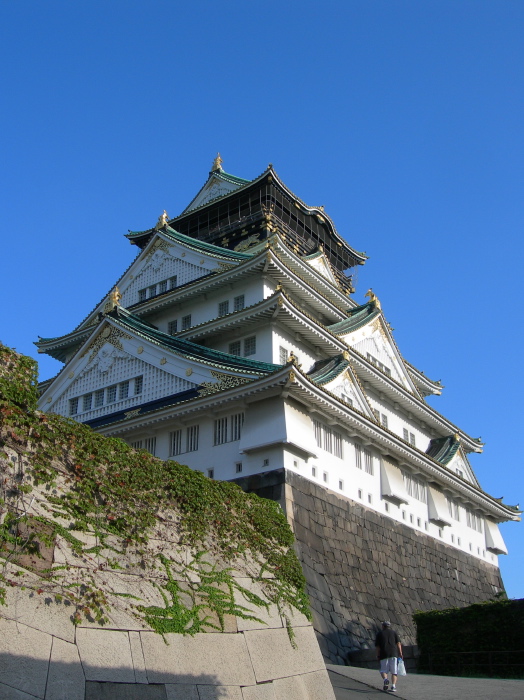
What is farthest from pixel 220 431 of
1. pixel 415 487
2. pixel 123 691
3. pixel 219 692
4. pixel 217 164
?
pixel 217 164

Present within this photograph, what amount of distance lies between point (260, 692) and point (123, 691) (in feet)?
9.55

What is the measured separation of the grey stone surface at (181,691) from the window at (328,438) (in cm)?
1332

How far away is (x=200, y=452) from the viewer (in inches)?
928

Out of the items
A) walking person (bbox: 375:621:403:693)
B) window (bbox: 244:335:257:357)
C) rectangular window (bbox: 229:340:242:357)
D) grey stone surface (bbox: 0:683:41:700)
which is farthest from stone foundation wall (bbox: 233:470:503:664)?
grey stone surface (bbox: 0:683:41:700)

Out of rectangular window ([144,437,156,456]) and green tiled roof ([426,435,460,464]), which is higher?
green tiled roof ([426,435,460,464])

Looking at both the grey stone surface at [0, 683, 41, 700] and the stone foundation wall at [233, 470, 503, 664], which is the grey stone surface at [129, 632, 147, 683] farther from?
the stone foundation wall at [233, 470, 503, 664]

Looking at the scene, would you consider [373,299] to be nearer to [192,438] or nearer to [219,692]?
[192,438]

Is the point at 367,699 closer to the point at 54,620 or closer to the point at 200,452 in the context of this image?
the point at 54,620

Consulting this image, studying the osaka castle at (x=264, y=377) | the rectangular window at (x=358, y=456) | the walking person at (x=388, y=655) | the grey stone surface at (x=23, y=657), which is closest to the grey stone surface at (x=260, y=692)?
the walking person at (x=388, y=655)

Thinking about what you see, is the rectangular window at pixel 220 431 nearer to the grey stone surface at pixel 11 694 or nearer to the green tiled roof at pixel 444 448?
the green tiled roof at pixel 444 448

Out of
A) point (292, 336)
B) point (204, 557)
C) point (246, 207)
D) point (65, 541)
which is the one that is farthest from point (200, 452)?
point (246, 207)

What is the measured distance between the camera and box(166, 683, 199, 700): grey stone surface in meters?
10.5

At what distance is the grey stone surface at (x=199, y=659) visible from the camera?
10734mm

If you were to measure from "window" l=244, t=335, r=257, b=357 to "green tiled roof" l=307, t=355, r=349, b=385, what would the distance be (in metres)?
2.30
